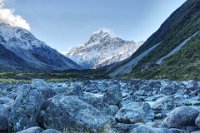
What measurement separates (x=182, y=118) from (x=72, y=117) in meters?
4.57

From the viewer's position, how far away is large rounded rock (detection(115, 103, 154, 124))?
1970cm

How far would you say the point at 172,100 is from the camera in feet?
89.9

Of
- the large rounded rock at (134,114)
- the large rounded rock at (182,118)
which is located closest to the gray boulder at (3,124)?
the large rounded rock at (134,114)

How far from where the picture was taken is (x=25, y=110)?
51.2 ft

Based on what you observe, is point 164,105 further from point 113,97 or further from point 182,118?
point 182,118

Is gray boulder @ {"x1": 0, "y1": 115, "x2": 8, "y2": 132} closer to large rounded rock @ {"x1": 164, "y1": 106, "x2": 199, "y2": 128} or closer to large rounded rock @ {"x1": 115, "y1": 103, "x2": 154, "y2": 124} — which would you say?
large rounded rock @ {"x1": 115, "y1": 103, "x2": 154, "y2": 124}

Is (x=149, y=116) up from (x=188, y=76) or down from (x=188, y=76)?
down

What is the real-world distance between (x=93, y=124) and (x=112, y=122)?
174cm

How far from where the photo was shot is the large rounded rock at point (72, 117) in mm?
15031

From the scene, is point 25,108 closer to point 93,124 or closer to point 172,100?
point 93,124

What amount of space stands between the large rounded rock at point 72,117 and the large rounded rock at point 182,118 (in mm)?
2825

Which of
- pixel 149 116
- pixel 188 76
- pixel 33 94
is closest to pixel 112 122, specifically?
pixel 33 94

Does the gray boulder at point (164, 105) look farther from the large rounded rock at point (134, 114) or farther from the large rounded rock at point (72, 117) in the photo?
the large rounded rock at point (72, 117)

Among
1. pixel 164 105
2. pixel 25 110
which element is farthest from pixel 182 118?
pixel 164 105
